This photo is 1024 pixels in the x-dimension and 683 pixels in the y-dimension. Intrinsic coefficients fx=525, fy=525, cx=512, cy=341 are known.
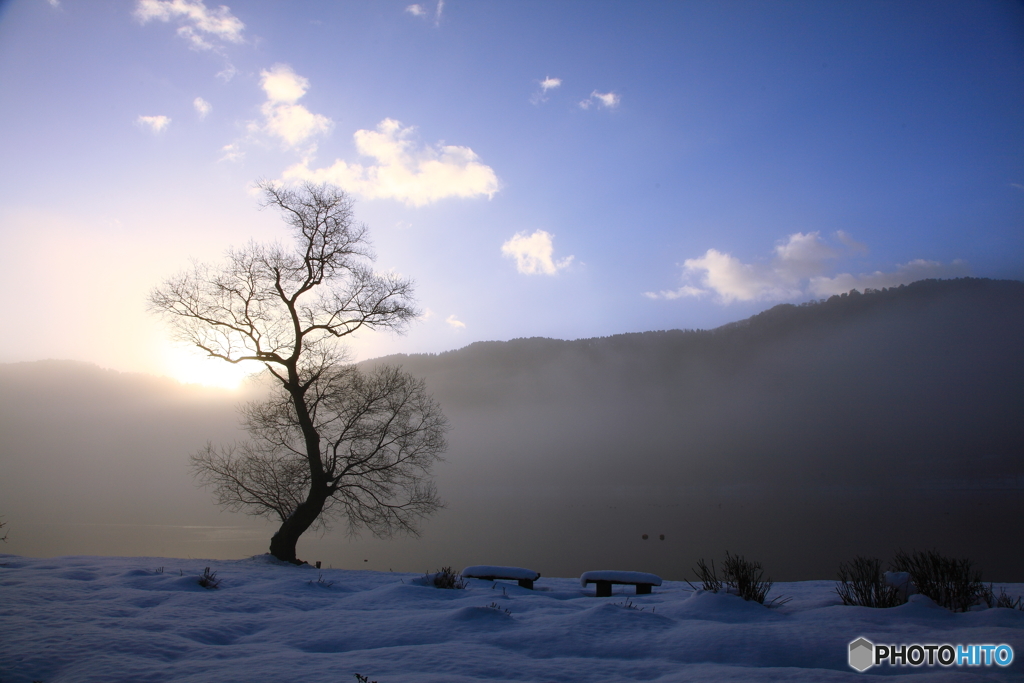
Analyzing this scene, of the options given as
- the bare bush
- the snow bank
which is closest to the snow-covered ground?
the bare bush

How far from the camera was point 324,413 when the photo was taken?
1497 centimetres

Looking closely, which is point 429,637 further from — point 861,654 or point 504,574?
point 504,574

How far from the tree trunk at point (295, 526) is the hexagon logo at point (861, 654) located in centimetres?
1161

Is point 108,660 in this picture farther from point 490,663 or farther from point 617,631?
point 617,631

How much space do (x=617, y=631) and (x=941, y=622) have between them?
11.0 ft

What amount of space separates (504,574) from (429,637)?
526 cm

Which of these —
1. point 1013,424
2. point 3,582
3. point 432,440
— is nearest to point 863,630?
point 3,582

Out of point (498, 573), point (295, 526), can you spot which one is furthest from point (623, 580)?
point (295, 526)

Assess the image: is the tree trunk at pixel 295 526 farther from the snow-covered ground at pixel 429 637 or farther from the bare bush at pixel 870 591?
the bare bush at pixel 870 591

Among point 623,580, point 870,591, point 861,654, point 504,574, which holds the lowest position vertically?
point 504,574

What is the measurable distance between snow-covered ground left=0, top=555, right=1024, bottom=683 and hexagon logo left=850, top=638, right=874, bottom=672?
9 centimetres

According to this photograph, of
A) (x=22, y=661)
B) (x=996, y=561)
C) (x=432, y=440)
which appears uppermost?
(x=432, y=440)

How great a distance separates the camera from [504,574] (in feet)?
32.1

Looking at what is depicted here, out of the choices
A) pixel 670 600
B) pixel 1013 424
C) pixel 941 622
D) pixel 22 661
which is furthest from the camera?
pixel 1013 424
